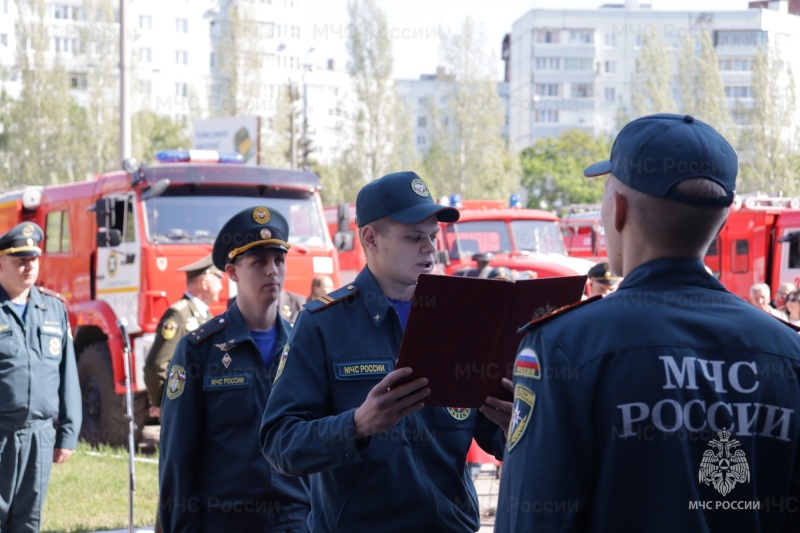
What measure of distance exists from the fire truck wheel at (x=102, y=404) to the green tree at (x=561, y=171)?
2246 inches

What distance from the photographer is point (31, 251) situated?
6.91 m

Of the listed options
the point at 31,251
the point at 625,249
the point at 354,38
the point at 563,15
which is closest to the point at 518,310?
the point at 625,249

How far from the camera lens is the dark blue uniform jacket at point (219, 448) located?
430cm

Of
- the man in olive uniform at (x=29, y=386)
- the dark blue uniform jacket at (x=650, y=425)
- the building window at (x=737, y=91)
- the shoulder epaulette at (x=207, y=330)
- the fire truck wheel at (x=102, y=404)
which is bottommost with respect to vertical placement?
the fire truck wheel at (x=102, y=404)

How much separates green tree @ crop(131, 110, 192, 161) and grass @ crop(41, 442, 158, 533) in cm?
5046

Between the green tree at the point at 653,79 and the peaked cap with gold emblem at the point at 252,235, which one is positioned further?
the green tree at the point at 653,79

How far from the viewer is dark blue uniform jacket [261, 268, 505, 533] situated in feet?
10.4

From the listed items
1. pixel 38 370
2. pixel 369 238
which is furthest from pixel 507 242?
pixel 369 238

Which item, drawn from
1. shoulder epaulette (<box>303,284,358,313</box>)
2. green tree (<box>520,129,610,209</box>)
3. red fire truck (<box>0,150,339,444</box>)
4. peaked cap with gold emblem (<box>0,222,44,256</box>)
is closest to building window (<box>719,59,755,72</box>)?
green tree (<box>520,129,610,209</box>)

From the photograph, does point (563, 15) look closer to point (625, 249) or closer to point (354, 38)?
point (354, 38)

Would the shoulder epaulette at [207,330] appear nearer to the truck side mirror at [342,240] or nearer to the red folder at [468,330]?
the red folder at [468,330]

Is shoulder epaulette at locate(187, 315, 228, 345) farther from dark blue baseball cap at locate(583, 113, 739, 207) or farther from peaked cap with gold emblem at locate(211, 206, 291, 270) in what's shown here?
dark blue baseball cap at locate(583, 113, 739, 207)

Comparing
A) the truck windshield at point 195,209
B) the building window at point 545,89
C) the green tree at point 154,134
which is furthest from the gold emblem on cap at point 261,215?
the building window at point 545,89

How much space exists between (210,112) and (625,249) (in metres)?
67.0
